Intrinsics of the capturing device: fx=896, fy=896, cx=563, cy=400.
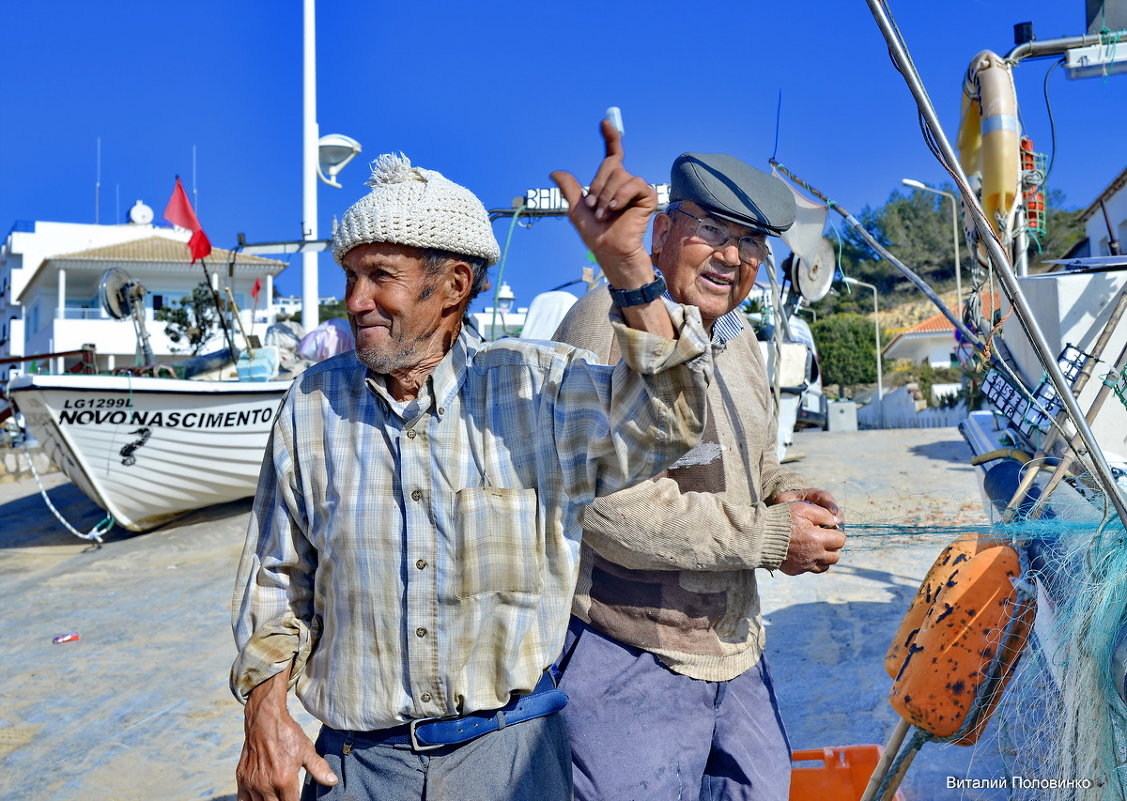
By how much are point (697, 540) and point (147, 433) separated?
29.0 feet

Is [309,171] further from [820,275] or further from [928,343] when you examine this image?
[928,343]

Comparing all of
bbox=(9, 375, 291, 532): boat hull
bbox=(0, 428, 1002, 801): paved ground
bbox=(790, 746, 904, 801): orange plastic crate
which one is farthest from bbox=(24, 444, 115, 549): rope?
bbox=(790, 746, 904, 801): orange plastic crate

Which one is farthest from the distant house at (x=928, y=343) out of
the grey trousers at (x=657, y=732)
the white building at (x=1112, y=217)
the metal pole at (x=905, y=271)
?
the grey trousers at (x=657, y=732)

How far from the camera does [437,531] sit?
1635 millimetres

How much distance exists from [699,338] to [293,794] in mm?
1127

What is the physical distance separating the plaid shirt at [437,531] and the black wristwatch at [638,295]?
0.21 meters

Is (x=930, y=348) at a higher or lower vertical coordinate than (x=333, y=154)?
lower

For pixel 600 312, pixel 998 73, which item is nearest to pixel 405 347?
pixel 600 312

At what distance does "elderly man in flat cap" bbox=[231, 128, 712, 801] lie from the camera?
162 cm

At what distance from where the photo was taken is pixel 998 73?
10.3 feet

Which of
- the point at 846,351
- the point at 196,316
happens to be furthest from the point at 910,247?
the point at 196,316

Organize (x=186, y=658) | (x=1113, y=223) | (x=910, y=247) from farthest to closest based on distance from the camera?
(x=910, y=247) < (x=1113, y=223) < (x=186, y=658)

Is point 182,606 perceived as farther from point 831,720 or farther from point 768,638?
point 831,720

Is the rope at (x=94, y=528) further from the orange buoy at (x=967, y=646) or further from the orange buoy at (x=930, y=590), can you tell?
the orange buoy at (x=967, y=646)
